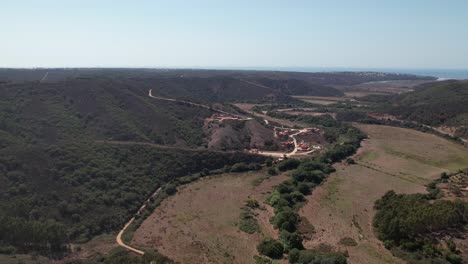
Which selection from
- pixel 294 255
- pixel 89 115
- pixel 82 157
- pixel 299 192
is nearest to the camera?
pixel 294 255

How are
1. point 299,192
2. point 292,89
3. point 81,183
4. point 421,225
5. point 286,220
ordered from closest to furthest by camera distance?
point 421,225
point 286,220
point 81,183
point 299,192
point 292,89

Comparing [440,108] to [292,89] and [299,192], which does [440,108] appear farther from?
[292,89]

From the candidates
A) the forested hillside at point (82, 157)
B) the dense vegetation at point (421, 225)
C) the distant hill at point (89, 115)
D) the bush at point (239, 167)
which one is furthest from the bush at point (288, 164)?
the dense vegetation at point (421, 225)

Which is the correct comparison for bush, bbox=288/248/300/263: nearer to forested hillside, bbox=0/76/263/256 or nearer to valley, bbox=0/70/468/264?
valley, bbox=0/70/468/264

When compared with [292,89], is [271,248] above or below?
above

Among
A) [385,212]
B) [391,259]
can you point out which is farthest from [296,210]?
[391,259]

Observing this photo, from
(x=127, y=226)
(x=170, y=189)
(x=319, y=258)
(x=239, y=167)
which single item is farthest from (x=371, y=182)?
(x=127, y=226)
